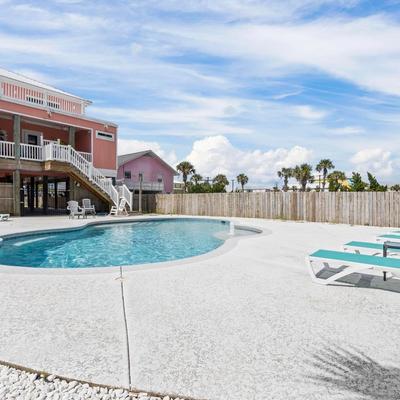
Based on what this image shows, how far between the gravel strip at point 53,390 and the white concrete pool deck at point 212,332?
0.27 ft

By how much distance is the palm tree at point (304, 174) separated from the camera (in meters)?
51.4

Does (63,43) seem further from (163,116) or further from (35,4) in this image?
(163,116)

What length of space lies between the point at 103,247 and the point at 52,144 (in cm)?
1025

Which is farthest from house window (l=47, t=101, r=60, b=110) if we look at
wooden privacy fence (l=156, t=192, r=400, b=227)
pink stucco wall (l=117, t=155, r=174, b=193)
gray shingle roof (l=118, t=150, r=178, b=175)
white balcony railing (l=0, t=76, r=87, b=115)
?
pink stucco wall (l=117, t=155, r=174, b=193)

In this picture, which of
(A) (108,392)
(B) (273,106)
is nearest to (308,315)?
(A) (108,392)

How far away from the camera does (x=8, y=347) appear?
2723mm

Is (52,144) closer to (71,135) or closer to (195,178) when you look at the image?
(71,135)

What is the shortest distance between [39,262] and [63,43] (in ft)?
24.9

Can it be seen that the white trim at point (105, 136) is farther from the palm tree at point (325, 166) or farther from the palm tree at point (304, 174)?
the palm tree at point (325, 166)

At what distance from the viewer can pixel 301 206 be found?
17.1 metres

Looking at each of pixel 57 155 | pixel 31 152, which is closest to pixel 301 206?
pixel 57 155

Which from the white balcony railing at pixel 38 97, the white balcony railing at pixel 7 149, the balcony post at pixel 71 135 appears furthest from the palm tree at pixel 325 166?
the white balcony railing at pixel 7 149

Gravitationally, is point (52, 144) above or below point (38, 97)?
below

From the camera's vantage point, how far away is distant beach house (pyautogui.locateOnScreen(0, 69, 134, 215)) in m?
17.3
